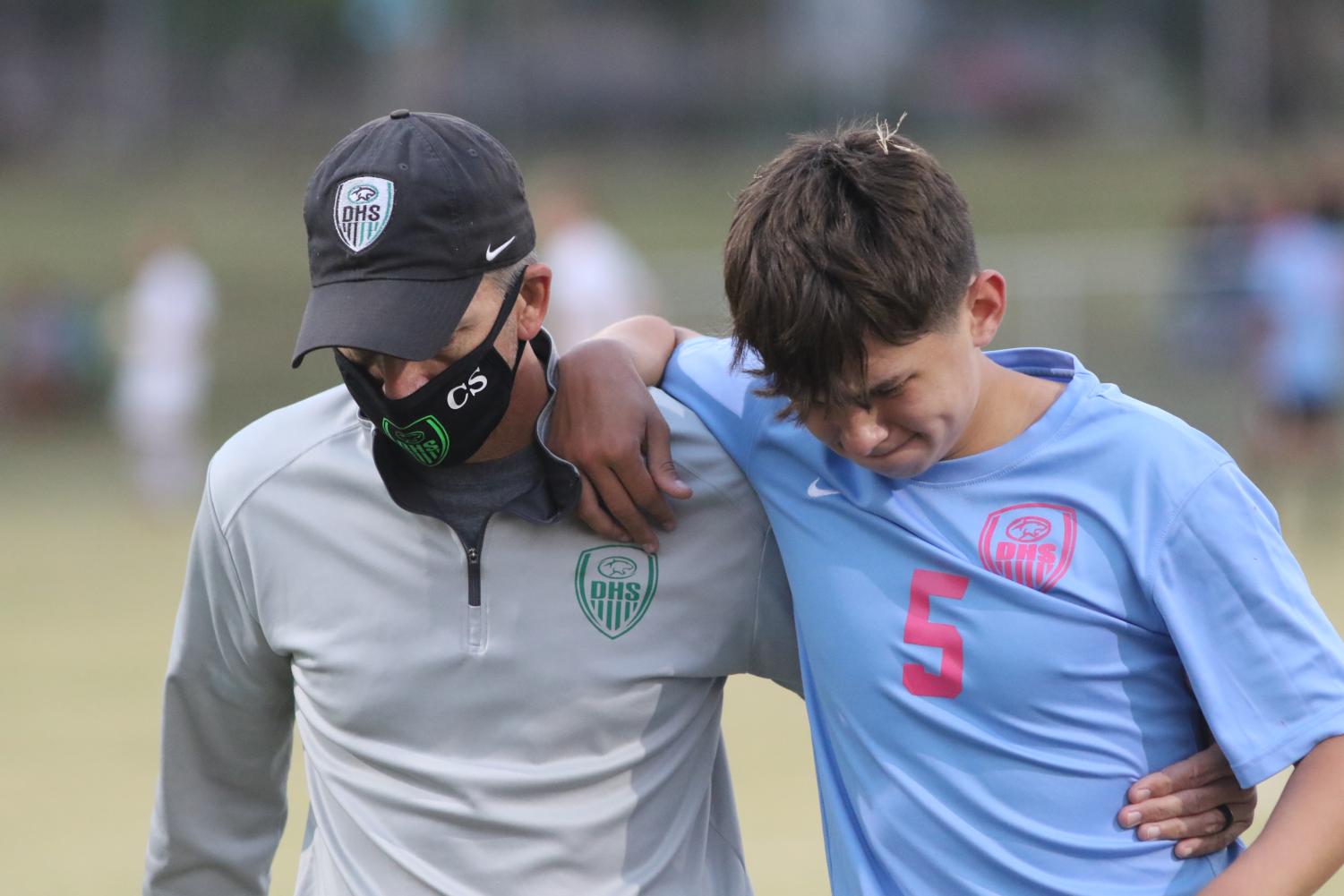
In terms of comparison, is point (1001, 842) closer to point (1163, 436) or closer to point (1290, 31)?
point (1163, 436)

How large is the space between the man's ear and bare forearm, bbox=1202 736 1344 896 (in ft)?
4.16

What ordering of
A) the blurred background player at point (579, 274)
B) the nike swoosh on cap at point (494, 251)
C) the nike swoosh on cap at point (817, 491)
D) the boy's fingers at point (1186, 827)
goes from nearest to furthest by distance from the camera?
the boy's fingers at point (1186, 827)
the nike swoosh on cap at point (494, 251)
the nike swoosh on cap at point (817, 491)
the blurred background player at point (579, 274)

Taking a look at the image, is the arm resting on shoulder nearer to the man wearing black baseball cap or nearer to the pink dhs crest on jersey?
the man wearing black baseball cap

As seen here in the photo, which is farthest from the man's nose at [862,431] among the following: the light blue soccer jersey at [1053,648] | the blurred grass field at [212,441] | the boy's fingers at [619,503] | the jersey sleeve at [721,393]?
the blurred grass field at [212,441]

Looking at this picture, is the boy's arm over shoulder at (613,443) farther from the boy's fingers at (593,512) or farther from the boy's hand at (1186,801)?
the boy's hand at (1186,801)

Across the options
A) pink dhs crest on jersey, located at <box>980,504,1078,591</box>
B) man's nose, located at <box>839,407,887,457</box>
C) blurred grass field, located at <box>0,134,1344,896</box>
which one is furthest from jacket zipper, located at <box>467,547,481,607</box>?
blurred grass field, located at <box>0,134,1344,896</box>

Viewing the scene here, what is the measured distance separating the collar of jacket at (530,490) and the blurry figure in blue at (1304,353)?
36.6 ft

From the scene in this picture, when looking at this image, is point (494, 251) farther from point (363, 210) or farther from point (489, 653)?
point (489, 653)

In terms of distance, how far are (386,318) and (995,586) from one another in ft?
3.10

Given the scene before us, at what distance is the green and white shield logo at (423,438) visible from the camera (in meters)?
2.54

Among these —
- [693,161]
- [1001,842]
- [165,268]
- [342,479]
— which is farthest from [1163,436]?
[693,161]

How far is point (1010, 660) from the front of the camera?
7.80 feet

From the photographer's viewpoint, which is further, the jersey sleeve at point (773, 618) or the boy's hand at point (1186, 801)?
the jersey sleeve at point (773, 618)

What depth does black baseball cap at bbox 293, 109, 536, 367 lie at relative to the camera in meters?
2.42
